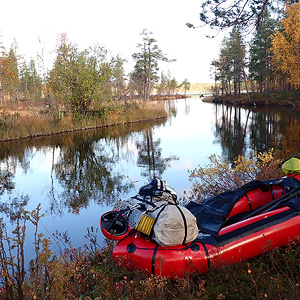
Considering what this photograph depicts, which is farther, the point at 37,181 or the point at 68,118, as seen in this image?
the point at 68,118

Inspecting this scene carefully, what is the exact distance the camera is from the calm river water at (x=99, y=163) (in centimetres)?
659

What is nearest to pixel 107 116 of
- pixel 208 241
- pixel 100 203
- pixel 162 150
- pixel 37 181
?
pixel 162 150

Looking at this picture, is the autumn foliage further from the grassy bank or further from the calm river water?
the grassy bank

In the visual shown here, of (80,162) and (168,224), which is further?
(80,162)

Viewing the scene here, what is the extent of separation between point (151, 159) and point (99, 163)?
1.90 metres

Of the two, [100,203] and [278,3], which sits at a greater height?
[278,3]

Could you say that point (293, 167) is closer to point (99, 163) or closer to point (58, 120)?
point (99, 163)

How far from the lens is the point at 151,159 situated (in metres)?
11.3

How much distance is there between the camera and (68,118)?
18516 millimetres

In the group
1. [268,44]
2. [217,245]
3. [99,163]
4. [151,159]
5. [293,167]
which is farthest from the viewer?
[268,44]

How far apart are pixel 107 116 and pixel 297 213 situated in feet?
59.3

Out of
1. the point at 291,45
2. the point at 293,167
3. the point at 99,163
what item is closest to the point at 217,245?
the point at 293,167

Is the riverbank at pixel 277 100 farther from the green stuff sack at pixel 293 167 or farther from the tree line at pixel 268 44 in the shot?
the green stuff sack at pixel 293 167

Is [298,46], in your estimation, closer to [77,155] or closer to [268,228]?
[77,155]
